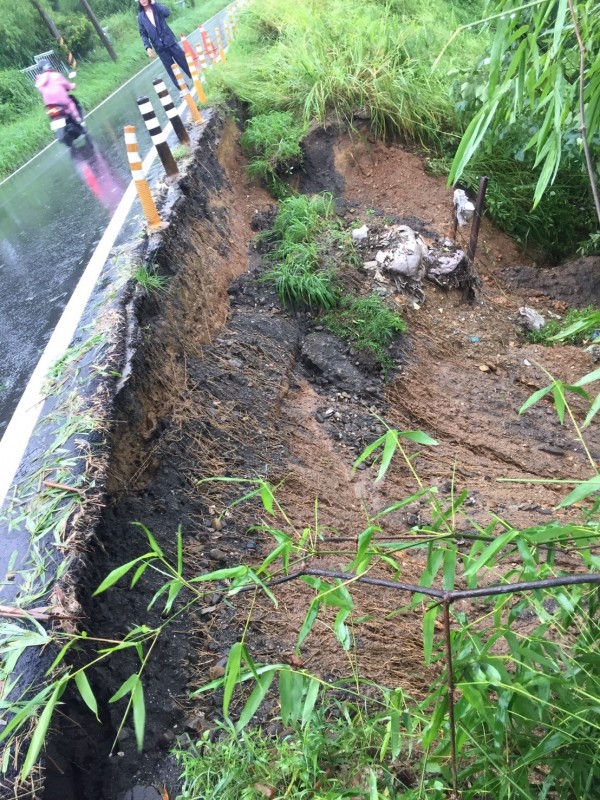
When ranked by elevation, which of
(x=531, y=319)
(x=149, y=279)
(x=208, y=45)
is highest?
(x=208, y=45)

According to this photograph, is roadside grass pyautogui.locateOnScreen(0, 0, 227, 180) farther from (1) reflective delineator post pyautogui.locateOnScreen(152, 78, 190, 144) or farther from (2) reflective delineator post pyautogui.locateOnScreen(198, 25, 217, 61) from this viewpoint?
(1) reflective delineator post pyautogui.locateOnScreen(152, 78, 190, 144)

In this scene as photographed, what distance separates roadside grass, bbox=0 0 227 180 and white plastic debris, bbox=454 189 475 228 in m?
8.55

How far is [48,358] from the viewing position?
4.26 m

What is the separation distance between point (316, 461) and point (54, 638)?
2.33 m

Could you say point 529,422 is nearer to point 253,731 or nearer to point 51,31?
point 253,731

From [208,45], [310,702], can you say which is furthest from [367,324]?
[208,45]

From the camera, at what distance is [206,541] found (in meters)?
3.23

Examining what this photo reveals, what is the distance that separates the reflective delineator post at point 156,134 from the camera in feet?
17.3

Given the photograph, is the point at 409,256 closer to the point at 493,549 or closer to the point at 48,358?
the point at 48,358

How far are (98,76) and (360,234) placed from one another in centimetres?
1547

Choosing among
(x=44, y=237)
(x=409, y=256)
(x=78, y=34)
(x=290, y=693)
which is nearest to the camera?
(x=290, y=693)

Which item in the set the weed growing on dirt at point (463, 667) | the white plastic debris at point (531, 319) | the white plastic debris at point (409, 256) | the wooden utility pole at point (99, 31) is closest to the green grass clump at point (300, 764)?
the weed growing on dirt at point (463, 667)

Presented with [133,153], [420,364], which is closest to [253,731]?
[420,364]

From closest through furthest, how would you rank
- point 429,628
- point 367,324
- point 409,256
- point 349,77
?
1. point 429,628
2. point 367,324
3. point 409,256
4. point 349,77
